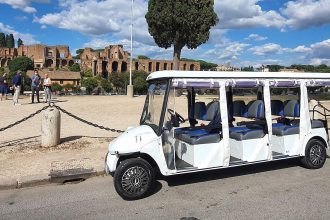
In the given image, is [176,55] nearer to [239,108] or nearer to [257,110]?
[239,108]

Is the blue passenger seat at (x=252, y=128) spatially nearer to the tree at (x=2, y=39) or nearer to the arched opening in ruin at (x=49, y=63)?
the arched opening in ruin at (x=49, y=63)

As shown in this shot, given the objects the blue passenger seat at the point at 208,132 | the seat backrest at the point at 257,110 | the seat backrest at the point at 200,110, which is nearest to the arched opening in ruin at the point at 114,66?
the seat backrest at the point at 200,110

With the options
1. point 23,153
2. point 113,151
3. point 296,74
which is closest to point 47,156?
point 23,153

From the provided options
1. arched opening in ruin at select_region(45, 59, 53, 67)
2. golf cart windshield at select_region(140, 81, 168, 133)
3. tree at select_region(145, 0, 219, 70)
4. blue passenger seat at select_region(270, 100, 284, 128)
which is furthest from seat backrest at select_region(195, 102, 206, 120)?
arched opening in ruin at select_region(45, 59, 53, 67)

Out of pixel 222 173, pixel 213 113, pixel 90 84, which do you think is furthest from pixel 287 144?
pixel 90 84

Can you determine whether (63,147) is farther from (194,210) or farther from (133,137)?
(194,210)

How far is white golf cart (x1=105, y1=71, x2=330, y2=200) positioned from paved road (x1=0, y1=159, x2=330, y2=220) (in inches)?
14.0

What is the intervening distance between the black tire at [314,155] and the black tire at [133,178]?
3.62 m

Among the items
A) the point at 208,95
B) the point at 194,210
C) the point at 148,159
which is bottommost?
the point at 194,210

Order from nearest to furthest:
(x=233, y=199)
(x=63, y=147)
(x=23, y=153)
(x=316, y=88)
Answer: (x=233, y=199) < (x=316, y=88) < (x=23, y=153) < (x=63, y=147)

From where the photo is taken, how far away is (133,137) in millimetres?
6535

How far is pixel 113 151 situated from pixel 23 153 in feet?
12.7

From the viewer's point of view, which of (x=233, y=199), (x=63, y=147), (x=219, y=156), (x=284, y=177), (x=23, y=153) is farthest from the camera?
(x=63, y=147)

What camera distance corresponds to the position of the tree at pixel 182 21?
2939cm
